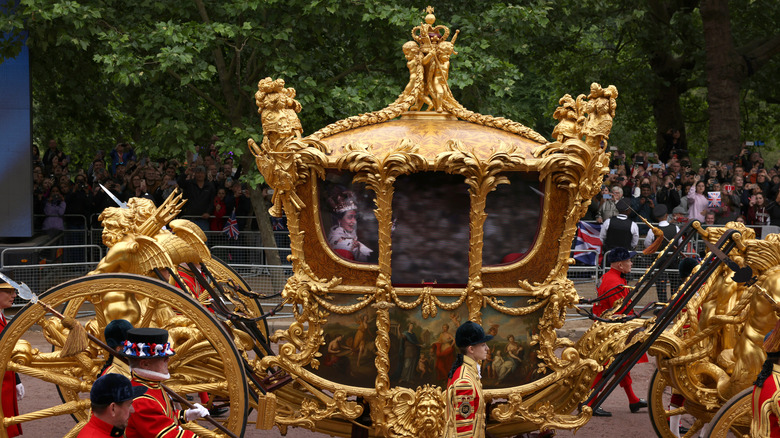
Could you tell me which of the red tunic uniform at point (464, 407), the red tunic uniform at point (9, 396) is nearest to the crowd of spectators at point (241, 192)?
the red tunic uniform at point (9, 396)

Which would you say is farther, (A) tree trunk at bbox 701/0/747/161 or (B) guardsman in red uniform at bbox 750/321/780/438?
(A) tree trunk at bbox 701/0/747/161

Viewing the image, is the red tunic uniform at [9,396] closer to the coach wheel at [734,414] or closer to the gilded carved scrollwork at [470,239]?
the gilded carved scrollwork at [470,239]

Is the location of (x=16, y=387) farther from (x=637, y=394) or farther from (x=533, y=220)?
(x=637, y=394)

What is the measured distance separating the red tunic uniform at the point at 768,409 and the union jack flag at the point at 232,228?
32.0 ft

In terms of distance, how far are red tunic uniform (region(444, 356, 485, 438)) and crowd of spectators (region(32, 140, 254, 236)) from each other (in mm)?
9479

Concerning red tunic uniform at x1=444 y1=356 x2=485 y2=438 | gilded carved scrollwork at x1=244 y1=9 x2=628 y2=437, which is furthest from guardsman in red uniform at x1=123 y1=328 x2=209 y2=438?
gilded carved scrollwork at x1=244 y1=9 x2=628 y2=437

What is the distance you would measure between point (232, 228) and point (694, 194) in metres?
7.22

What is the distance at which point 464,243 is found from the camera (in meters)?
7.21

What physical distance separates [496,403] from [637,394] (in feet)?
13.0

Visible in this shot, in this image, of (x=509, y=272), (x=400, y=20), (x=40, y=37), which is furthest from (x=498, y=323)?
(x=40, y=37)

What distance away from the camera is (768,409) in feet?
21.1

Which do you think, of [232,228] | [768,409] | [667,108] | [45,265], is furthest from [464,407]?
[667,108]

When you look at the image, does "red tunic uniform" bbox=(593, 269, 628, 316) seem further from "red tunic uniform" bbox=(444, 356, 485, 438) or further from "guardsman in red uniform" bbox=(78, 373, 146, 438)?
"guardsman in red uniform" bbox=(78, 373, 146, 438)

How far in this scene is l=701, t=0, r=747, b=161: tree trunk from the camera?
19594 millimetres
